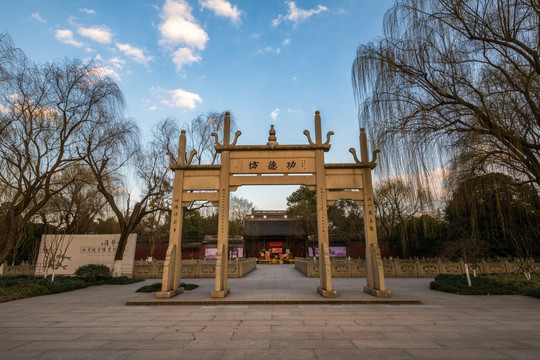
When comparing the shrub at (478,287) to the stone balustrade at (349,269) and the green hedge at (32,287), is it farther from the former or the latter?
the green hedge at (32,287)

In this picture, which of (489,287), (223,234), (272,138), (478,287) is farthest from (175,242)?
(489,287)

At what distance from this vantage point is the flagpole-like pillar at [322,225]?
6.99 meters

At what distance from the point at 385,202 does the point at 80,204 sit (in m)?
20.0

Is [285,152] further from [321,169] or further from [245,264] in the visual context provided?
[245,264]

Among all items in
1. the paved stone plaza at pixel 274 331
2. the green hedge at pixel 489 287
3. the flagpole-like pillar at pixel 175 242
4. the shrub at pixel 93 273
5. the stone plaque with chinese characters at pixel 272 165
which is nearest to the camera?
the paved stone plaza at pixel 274 331

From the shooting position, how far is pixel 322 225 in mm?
7273

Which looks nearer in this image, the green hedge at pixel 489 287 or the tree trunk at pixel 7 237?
the green hedge at pixel 489 287

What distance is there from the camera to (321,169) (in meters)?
7.59

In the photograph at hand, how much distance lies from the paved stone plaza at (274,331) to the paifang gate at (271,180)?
4.73 feet

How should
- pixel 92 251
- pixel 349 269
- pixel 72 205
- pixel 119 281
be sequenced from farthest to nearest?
pixel 72 205 < pixel 349 269 < pixel 92 251 < pixel 119 281

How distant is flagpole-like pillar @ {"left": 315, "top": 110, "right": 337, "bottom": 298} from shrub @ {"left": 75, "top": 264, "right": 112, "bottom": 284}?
9115mm

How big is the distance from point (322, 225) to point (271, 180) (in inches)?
72.3

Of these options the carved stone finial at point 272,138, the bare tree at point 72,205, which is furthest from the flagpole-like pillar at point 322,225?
the bare tree at point 72,205

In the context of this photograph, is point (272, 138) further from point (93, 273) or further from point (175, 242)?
point (93, 273)
